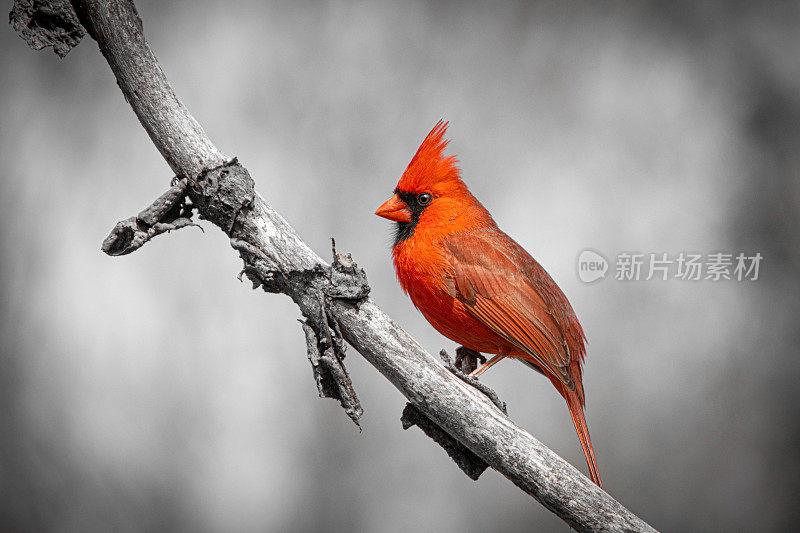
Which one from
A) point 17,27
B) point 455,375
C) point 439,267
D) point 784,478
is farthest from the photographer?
point 784,478

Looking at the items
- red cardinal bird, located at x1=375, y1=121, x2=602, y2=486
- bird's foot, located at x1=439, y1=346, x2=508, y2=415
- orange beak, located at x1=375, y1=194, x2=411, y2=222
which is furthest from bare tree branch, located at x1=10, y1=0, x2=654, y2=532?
orange beak, located at x1=375, y1=194, x2=411, y2=222

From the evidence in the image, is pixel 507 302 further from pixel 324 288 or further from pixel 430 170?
pixel 324 288

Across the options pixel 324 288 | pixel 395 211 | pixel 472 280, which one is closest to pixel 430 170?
pixel 395 211

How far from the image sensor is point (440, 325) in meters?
1.82

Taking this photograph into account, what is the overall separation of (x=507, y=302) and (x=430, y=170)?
16.8 inches

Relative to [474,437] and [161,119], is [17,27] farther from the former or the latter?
[474,437]

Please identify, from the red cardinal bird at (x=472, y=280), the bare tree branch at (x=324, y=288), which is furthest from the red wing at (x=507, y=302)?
the bare tree branch at (x=324, y=288)

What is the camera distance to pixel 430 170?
1817 millimetres

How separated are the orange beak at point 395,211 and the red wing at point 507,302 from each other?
146 millimetres

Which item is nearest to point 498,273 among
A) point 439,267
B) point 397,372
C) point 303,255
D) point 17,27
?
point 439,267

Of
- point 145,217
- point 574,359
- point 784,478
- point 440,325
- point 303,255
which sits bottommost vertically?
point 145,217

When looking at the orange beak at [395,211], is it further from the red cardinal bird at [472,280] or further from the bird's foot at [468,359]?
the bird's foot at [468,359]

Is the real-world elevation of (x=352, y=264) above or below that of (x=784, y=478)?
below

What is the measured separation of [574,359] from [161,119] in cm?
123
